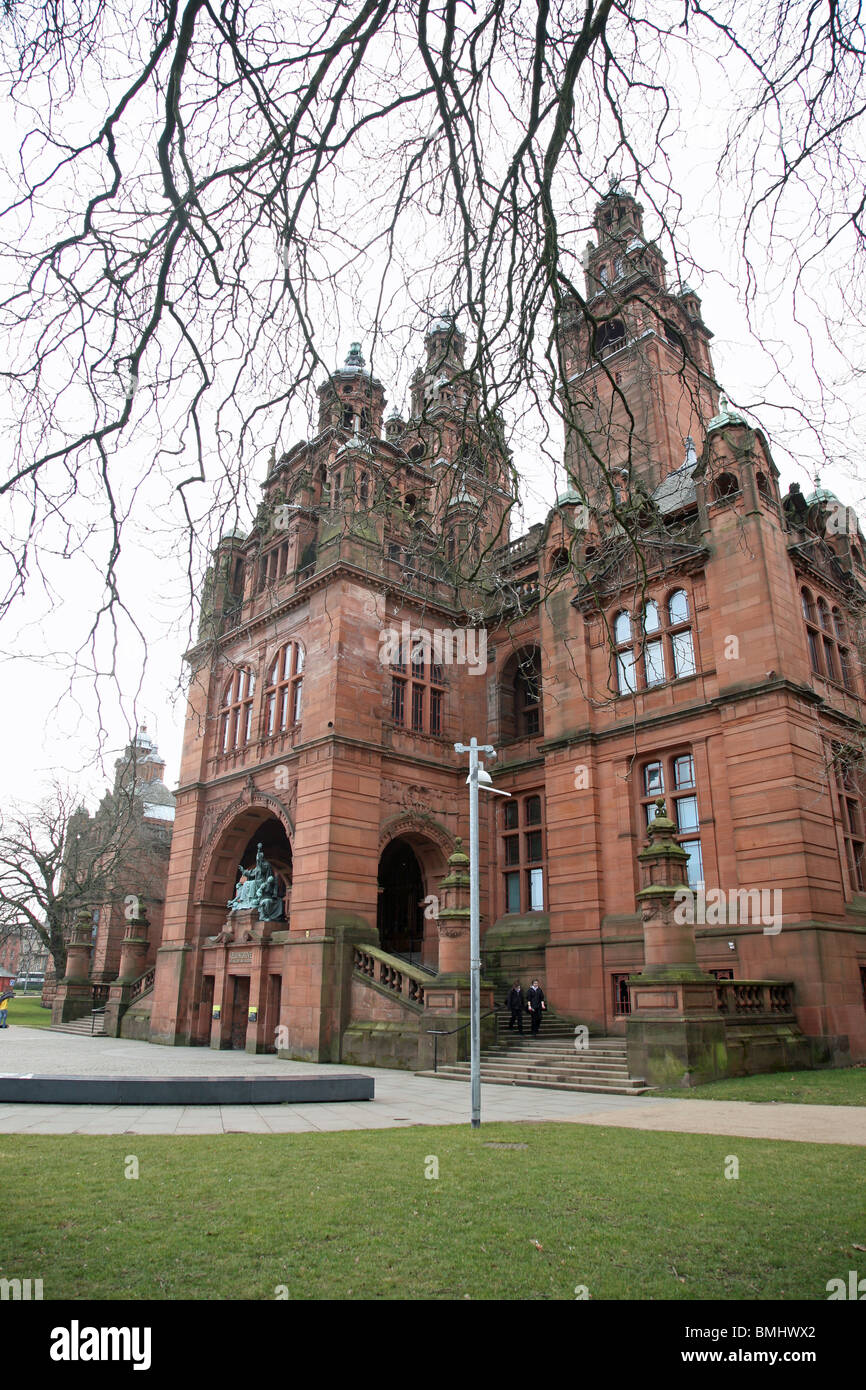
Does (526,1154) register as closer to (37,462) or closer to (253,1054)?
(37,462)

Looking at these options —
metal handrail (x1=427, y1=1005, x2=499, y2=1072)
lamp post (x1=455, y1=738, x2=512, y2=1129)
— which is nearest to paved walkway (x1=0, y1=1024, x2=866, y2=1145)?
lamp post (x1=455, y1=738, x2=512, y2=1129)

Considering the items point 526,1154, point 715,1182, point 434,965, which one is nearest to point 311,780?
point 434,965

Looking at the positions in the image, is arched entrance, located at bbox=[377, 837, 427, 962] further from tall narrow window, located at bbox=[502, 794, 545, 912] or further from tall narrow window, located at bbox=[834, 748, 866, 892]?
tall narrow window, located at bbox=[834, 748, 866, 892]

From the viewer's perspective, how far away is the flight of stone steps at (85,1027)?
33.5 metres

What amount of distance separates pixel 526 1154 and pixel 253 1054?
18081 millimetres

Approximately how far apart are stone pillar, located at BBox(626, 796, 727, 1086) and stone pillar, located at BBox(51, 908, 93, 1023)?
30.5 meters

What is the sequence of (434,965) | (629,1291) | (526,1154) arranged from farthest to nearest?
(434,965), (526,1154), (629,1291)

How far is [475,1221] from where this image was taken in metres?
5.81

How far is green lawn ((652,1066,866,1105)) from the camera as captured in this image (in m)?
13.8

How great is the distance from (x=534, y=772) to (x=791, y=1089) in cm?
1363

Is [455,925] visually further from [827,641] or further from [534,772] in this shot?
[827,641]

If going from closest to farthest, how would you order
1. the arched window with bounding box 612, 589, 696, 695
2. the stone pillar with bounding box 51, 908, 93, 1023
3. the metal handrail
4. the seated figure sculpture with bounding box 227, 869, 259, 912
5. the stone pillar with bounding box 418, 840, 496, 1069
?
the metal handrail < the stone pillar with bounding box 418, 840, 496, 1069 < the arched window with bounding box 612, 589, 696, 695 < the seated figure sculpture with bounding box 227, 869, 259, 912 < the stone pillar with bounding box 51, 908, 93, 1023

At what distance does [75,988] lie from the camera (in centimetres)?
3897
